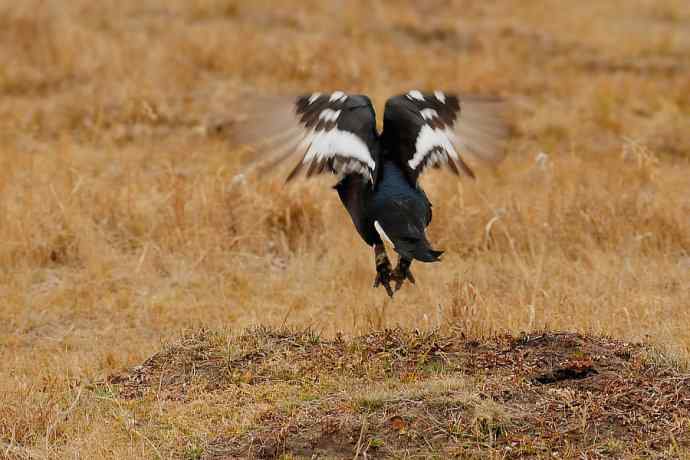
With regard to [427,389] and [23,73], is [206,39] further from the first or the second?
[427,389]

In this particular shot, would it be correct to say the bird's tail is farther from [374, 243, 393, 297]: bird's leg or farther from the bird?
[374, 243, 393, 297]: bird's leg

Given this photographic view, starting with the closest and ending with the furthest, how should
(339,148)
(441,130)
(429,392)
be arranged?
(429,392)
(339,148)
(441,130)

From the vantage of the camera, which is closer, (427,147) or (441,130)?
(427,147)

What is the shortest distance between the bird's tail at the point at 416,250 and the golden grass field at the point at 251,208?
0.63 metres

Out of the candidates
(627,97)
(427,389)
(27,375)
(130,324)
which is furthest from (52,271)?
(627,97)

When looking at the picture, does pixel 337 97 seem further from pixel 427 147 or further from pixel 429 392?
pixel 429 392

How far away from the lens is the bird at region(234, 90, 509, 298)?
5.85 metres

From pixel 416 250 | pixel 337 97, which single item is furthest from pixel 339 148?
pixel 416 250

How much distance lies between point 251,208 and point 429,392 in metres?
4.08

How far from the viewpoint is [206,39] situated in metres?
14.4

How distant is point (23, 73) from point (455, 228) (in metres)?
6.71

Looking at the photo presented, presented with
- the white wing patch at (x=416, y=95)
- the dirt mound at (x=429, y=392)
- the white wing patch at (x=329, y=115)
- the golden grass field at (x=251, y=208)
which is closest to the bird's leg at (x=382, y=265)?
the dirt mound at (x=429, y=392)

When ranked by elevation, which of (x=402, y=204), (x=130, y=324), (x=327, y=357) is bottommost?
(x=130, y=324)

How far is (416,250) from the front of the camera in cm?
559
